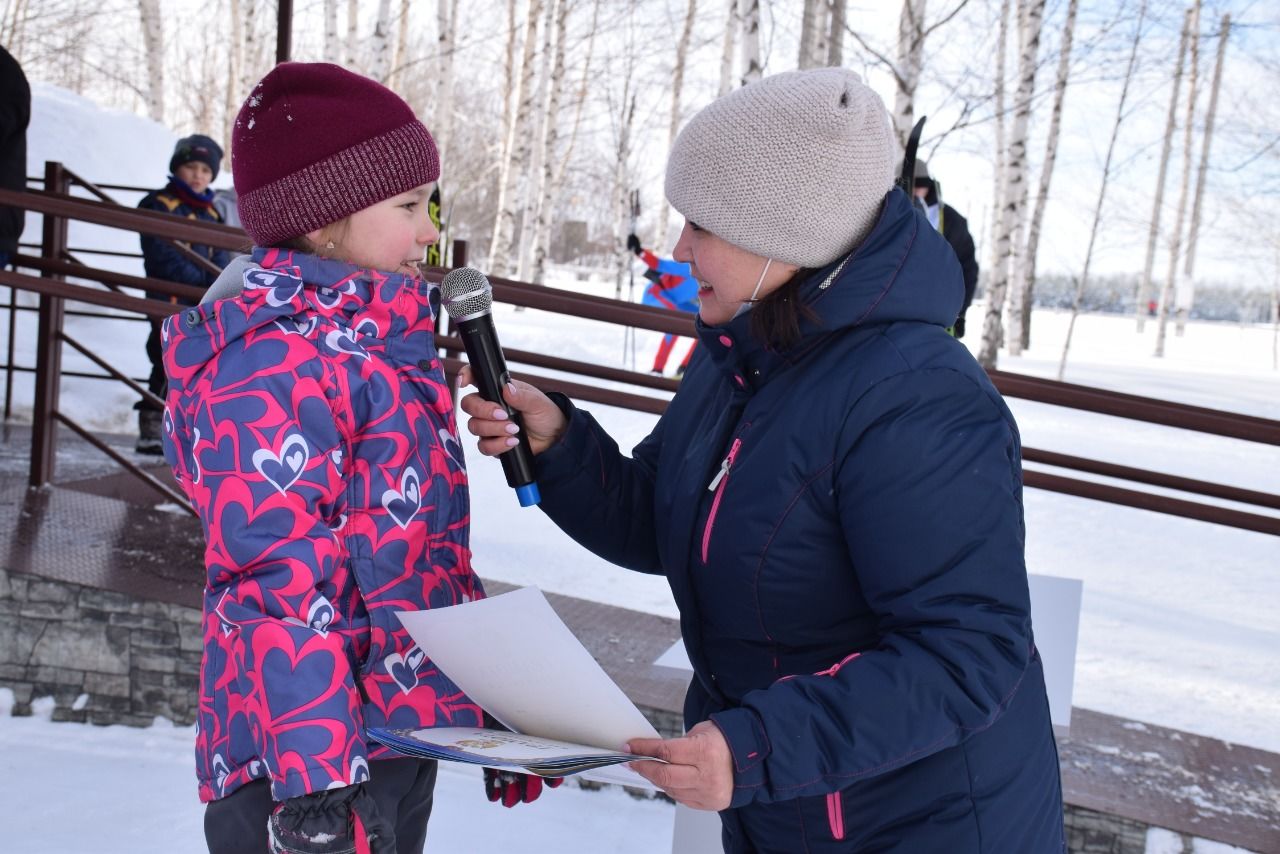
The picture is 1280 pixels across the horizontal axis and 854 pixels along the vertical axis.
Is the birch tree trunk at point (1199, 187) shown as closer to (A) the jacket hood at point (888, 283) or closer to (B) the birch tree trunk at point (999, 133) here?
(B) the birch tree trunk at point (999, 133)

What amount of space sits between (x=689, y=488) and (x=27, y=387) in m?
6.98

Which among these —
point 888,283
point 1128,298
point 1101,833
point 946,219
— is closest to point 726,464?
point 888,283

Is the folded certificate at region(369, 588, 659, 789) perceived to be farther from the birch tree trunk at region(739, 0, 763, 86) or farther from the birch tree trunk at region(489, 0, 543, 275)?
the birch tree trunk at region(489, 0, 543, 275)

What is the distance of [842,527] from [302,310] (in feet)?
2.39

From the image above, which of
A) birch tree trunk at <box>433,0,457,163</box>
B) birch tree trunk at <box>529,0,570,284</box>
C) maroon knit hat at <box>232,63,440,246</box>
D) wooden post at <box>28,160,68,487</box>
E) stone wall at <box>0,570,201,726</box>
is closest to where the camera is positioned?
maroon knit hat at <box>232,63,440,246</box>

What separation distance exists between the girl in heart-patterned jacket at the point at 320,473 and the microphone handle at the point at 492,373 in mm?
57

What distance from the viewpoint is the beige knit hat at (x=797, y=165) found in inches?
48.8

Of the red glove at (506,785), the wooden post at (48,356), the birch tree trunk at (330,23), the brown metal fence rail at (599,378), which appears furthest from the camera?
the birch tree trunk at (330,23)

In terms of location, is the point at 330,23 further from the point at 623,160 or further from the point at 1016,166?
the point at 1016,166

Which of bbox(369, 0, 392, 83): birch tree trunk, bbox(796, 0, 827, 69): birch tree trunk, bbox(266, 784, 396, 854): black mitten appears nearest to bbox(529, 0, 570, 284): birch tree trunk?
bbox(369, 0, 392, 83): birch tree trunk

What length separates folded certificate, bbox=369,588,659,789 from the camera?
1104 mm

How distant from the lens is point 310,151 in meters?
1.43

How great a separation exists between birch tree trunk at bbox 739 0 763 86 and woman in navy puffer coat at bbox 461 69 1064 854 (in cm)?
854

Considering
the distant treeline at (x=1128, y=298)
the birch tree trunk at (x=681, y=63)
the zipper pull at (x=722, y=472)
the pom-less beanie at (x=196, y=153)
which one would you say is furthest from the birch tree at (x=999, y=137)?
the distant treeline at (x=1128, y=298)
